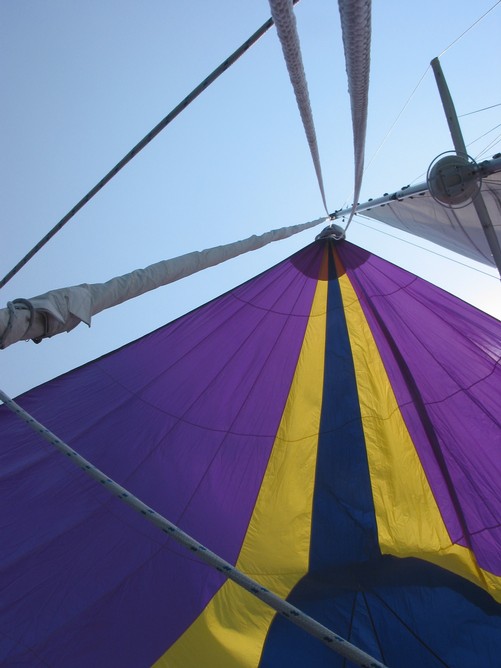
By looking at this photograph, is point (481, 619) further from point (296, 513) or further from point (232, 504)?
point (232, 504)

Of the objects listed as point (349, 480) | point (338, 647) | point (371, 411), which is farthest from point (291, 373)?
point (338, 647)

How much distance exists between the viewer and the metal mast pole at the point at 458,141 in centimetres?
255

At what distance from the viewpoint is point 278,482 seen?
3.58 metres

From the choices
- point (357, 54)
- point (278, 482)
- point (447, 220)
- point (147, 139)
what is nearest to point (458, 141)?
point (447, 220)

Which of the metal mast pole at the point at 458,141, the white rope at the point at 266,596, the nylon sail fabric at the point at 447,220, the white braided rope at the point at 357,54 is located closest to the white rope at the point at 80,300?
the white rope at the point at 266,596

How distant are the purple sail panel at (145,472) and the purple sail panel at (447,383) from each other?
2.27 ft

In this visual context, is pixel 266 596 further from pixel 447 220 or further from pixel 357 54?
pixel 447 220

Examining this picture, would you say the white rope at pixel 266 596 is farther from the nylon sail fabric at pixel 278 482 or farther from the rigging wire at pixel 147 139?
the nylon sail fabric at pixel 278 482

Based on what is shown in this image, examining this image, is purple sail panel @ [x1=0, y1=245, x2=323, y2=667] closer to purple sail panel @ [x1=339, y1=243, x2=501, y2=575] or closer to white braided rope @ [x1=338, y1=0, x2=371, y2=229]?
purple sail panel @ [x1=339, y1=243, x2=501, y2=575]

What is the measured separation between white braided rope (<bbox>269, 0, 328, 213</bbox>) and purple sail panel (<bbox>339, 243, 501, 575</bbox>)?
2.24 metres

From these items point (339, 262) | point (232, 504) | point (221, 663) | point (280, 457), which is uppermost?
point (339, 262)

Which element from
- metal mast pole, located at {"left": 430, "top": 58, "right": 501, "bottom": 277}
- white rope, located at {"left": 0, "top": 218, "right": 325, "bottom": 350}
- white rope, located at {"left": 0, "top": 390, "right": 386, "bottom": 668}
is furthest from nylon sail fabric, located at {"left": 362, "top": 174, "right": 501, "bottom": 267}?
white rope, located at {"left": 0, "top": 390, "right": 386, "bottom": 668}

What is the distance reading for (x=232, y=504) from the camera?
11.2 ft

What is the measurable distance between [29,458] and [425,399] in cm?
303
